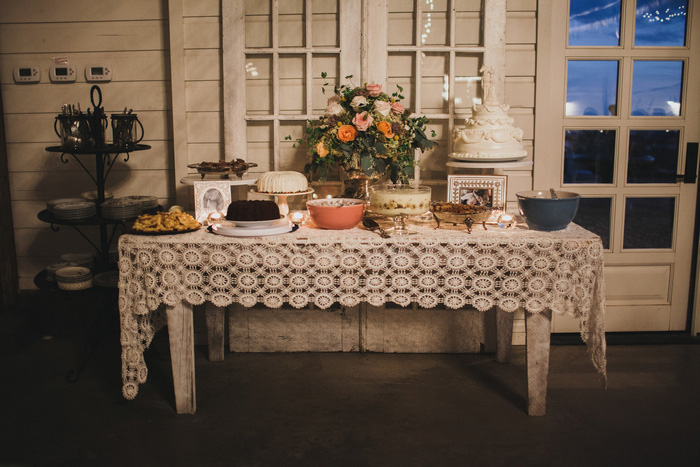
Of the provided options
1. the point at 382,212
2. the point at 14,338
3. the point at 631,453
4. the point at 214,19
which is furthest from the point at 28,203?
the point at 631,453

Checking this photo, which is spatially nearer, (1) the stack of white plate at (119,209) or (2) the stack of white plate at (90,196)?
(1) the stack of white plate at (119,209)

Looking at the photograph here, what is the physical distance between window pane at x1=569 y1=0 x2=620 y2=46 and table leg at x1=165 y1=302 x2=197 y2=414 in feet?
8.41

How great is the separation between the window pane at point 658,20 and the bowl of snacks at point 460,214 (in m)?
1.56

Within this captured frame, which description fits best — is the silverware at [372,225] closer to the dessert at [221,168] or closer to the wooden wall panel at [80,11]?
the dessert at [221,168]

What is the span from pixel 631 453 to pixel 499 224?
1084 millimetres

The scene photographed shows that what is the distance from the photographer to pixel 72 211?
296 cm

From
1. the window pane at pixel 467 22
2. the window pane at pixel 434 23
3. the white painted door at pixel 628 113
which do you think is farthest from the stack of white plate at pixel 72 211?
the white painted door at pixel 628 113

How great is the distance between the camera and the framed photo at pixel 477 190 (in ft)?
9.75

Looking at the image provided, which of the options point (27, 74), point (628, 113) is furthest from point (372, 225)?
point (27, 74)

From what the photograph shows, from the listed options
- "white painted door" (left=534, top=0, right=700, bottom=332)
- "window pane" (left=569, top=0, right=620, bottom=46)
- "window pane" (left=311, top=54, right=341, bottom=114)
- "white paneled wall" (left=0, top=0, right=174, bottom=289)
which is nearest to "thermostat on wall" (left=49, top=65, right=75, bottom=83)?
"white paneled wall" (left=0, top=0, right=174, bottom=289)

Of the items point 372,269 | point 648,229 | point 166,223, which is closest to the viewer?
point 372,269

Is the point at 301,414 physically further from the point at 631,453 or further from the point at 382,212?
the point at 631,453

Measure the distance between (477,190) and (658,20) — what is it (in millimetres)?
1540

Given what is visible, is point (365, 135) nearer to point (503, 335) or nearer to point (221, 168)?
point (221, 168)
